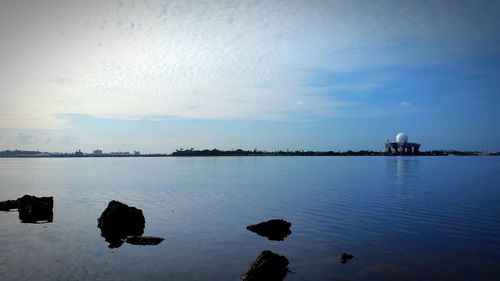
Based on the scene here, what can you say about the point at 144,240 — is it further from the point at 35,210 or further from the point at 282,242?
the point at 35,210

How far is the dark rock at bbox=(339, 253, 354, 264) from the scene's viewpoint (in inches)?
840

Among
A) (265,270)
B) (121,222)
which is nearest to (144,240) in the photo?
(121,222)

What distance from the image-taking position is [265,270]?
1817 centimetres

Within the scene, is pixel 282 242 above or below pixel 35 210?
below

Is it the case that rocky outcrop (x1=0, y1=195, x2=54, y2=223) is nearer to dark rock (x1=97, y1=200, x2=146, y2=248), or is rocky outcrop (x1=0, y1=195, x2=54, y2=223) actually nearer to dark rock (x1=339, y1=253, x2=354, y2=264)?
Result: dark rock (x1=97, y1=200, x2=146, y2=248)

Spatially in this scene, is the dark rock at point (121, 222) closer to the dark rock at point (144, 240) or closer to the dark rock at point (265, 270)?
the dark rock at point (144, 240)

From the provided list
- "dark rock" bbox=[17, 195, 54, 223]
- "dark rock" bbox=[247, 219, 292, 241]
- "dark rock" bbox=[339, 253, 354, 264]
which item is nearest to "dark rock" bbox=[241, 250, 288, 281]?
"dark rock" bbox=[339, 253, 354, 264]

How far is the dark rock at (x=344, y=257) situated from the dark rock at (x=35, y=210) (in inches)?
1133

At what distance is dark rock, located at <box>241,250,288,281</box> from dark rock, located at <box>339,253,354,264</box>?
4.35 meters

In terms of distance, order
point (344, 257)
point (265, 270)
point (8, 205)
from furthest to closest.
→ 1. point (8, 205)
2. point (344, 257)
3. point (265, 270)

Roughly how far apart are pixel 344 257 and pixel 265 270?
19.6 feet

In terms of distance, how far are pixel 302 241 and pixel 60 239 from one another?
18.3 meters

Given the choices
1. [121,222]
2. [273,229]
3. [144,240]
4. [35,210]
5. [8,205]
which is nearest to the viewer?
[144,240]

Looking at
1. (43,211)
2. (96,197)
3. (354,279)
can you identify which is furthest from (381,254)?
(96,197)
